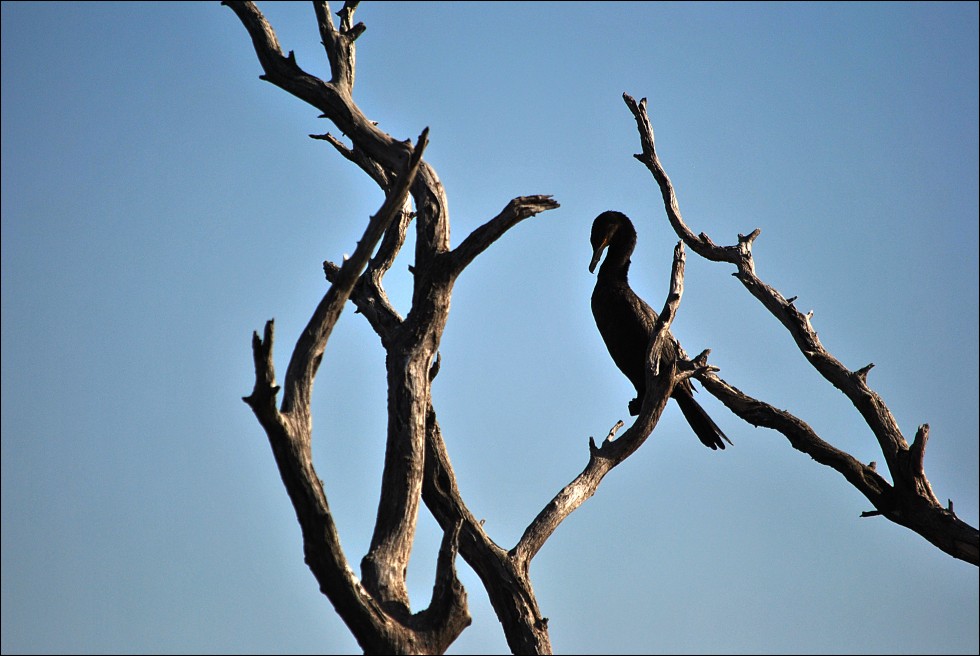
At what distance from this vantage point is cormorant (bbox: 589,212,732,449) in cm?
752

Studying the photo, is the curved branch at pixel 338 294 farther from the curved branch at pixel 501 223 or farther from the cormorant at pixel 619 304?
the cormorant at pixel 619 304

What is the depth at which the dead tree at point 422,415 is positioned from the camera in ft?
13.4

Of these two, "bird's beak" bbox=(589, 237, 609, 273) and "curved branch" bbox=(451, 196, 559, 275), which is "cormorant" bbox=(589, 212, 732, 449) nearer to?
"bird's beak" bbox=(589, 237, 609, 273)

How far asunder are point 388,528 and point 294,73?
7.32 ft

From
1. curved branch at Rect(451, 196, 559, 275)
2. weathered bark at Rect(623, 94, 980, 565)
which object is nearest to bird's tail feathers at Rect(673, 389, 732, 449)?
weathered bark at Rect(623, 94, 980, 565)

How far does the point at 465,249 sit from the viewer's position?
4637 millimetres

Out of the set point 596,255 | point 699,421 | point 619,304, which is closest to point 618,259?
point 596,255

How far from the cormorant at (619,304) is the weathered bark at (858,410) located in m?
0.53

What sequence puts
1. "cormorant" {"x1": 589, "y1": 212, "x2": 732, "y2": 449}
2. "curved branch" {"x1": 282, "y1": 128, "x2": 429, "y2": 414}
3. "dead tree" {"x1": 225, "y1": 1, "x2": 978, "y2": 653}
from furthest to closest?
1. "cormorant" {"x1": 589, "y1": 212, "x2": 732, "y2": 449}
2. "curved branch" {"x1": 282, "y1": 128, "x2": 429, "y2": 414}
3. "dead tree" {"x1": 225, "y1": 1, "x2": 978, "y2": 653}

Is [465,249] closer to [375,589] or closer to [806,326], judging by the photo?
[375,589]

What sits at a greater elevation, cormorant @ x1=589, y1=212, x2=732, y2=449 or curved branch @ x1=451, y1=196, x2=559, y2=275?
cormorant @ x1=589, y1=212, x2=732, y2=449

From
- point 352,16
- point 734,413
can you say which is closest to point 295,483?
point 352,16

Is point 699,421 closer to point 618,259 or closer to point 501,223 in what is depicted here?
point 618,259

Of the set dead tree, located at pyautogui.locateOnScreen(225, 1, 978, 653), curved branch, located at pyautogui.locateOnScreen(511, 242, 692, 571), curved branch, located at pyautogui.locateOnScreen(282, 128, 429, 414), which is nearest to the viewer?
dead tree, located at pyautogui.locateOnScreen(225, 1, 978, 653)
